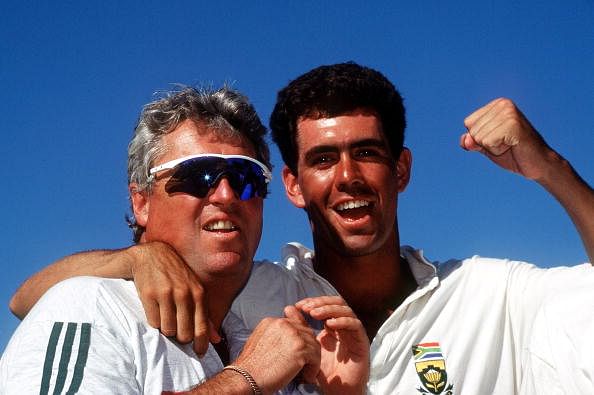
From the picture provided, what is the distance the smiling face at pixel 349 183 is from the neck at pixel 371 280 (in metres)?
0.11

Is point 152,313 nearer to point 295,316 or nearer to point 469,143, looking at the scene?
point 295,316

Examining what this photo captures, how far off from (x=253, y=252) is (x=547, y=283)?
2.05 meters

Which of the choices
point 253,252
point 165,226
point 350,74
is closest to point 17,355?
point 165,226

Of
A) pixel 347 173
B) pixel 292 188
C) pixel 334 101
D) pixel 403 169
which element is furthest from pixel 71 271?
pixel 403 169

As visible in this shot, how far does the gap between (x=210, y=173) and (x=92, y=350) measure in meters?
Result: 1.47

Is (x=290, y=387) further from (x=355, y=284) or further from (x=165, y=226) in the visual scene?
(x=355, y=284)

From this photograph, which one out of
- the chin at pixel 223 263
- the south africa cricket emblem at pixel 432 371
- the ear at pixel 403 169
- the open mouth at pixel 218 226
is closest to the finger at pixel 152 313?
the chin at pixel 223 263

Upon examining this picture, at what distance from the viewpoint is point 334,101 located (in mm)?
5715

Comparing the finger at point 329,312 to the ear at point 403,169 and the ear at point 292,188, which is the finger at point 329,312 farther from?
the ear at point 403,169

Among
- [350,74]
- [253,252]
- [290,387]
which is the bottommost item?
[290,387]

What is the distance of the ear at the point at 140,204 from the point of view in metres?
4.41

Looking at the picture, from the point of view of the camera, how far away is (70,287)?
10.7 ft

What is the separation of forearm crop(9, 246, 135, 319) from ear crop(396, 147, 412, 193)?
2.77m

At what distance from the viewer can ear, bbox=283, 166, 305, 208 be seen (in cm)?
577
